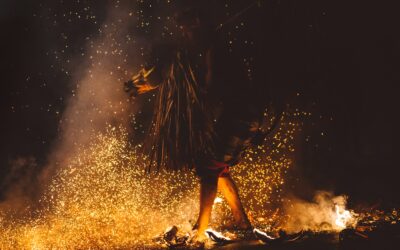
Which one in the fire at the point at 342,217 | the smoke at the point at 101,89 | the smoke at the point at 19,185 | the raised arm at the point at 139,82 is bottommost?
the fire at the point at 342,217

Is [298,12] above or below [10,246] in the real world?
above

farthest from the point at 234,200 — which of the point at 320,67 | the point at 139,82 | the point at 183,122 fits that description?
the point at 320,67

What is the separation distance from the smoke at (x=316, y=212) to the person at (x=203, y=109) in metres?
0.56

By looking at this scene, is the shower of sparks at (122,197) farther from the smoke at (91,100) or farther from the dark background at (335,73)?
the dark background at (335,73)

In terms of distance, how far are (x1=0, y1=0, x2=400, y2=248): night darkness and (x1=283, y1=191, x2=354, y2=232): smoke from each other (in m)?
0.16

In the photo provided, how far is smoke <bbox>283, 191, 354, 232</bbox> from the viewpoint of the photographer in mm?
3399

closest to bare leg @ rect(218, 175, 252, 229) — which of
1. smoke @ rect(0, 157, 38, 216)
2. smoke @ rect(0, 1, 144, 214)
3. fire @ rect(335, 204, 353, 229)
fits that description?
fire @ rect(335, 204, 353, 229)

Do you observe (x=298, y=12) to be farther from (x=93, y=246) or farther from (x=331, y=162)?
(x=93, y=246)

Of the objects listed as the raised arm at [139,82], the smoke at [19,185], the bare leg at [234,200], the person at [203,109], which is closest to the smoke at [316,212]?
the bare leg at [234,200]

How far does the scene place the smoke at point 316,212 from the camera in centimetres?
340

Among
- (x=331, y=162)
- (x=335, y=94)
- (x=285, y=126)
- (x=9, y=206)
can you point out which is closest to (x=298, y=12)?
(x=335, y=94)

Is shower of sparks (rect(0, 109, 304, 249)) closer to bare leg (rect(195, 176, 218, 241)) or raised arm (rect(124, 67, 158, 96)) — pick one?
bare leg (rect(195, 176, 218, 241))

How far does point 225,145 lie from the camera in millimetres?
3217

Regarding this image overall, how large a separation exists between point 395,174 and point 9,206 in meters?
4.45
